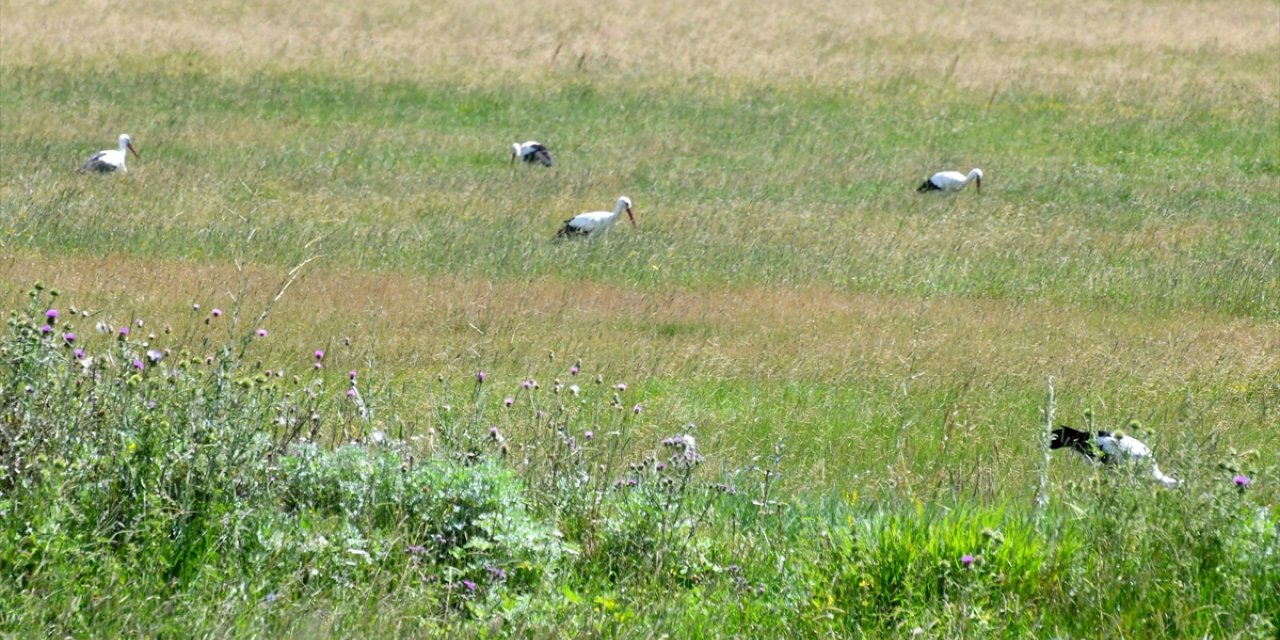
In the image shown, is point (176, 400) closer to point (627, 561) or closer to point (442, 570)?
point (442, 570)

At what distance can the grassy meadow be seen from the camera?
5090 millimetres

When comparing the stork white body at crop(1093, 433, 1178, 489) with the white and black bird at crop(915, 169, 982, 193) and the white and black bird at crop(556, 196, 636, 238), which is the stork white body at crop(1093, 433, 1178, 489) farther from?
the white and black bird at crop(915, 169, 982, 193)

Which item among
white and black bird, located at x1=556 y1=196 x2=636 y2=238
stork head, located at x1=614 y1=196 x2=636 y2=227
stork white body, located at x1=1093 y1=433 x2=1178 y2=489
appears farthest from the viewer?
stork head, located at x1=614 y1=196 x2=636 y2=227

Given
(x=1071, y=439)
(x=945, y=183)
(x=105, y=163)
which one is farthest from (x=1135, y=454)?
(x=105, y=163)

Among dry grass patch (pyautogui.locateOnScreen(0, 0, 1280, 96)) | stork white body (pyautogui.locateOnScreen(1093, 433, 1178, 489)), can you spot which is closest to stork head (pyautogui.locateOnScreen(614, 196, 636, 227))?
stork white body (pyautogui.locateOnScreen(1093, 433, 1178, 489))

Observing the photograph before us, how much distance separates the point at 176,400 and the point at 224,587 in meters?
0.99

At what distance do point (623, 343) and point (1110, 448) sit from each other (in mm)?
Result: 4466

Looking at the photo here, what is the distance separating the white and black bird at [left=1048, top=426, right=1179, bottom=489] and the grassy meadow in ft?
0.45

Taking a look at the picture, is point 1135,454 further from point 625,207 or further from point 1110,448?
point 625,207

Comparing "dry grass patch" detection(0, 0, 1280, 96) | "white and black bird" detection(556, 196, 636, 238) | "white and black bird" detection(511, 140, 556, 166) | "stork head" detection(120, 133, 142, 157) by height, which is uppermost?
"white and black bird" detection(556, 196, 636, 238)

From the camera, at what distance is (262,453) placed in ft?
18.1

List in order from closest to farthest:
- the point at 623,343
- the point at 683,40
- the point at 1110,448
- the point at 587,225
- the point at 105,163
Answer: the point at 1110,448
the point at 623,343
the point at 587,225
the point at 105,163
the point at 683,40

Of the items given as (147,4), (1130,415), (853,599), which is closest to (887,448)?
(1130,415)

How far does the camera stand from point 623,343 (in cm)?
1073
